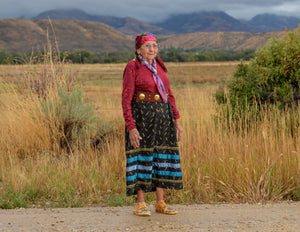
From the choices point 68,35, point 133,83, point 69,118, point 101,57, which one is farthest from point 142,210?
point 68,35

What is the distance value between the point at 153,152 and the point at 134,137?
0.43m

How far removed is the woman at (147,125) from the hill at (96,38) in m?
110

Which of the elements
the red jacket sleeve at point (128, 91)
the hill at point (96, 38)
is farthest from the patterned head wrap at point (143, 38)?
the hill at point (96, 38)

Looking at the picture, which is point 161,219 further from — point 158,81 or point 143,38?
point 143,38

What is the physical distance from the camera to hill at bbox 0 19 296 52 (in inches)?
4700

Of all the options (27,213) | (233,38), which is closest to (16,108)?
(27,213)

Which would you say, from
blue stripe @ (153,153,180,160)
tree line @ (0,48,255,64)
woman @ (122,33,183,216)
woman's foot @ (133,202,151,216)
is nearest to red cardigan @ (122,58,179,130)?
woman @ (122,33,183,216)

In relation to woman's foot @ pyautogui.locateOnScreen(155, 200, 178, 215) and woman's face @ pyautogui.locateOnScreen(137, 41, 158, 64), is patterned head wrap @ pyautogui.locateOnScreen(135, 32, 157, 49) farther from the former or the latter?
woman's foot @ pyautogui.locateOnScreen(155, 200, 178, 215)

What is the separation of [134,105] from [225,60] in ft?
261

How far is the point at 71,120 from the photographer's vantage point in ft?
27.4

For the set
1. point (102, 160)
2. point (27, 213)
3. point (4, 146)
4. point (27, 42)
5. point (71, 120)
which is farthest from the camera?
point (27, 42)

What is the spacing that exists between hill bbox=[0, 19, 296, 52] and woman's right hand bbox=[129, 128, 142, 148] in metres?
111

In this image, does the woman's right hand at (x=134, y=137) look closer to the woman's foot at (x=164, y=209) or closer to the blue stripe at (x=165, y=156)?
the blue stripe at (x=165, y=156)

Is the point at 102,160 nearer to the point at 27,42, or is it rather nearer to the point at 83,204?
the point at 83,204
